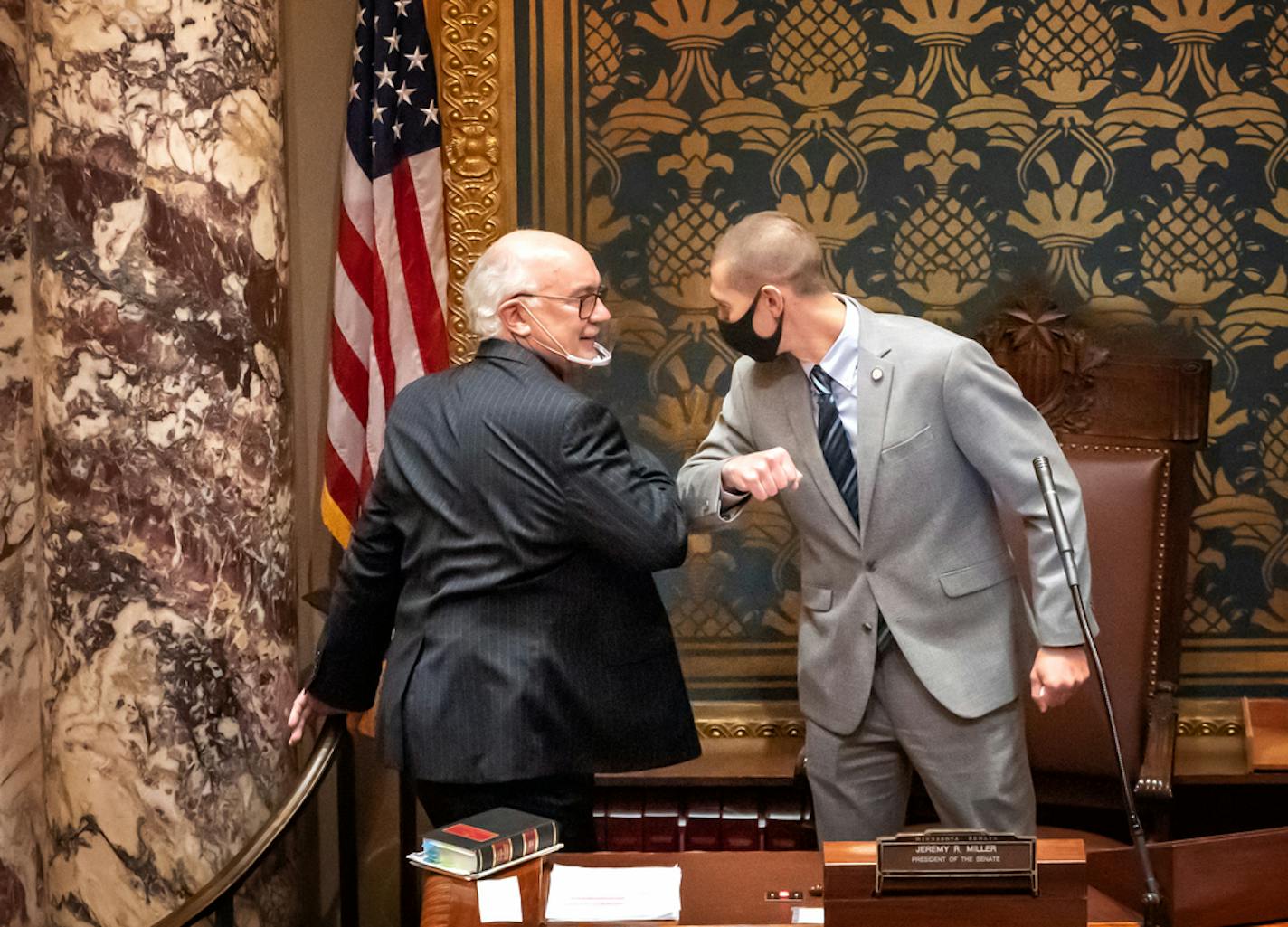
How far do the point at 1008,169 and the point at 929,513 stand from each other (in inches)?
58.2

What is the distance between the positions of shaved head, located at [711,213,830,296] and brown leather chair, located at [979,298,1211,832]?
1140 mm

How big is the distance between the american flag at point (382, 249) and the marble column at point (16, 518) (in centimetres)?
83

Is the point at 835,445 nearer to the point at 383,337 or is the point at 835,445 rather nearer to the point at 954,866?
the point at 954,866

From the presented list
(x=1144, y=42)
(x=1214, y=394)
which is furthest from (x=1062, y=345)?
(x=1144, y=42)

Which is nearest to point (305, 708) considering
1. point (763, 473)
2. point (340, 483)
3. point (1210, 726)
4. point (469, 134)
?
point (340, 483)

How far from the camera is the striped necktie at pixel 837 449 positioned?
298 cm

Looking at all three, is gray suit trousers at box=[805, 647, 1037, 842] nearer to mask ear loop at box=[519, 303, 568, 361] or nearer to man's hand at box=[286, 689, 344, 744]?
mask ear loop at box=[519, 303, 568, 361]

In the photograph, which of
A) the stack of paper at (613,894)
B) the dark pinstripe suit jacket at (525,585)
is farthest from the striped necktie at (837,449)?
the stack of paper at (613,894)

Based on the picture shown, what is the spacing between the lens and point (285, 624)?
3.67 metres

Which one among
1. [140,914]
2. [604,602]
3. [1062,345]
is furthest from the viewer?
[1062,345]

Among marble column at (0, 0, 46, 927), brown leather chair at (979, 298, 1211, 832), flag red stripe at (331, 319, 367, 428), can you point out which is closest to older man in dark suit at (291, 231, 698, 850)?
marble column at (0, 0, 46, 927)

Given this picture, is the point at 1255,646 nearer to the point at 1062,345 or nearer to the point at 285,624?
the point at 1062,345

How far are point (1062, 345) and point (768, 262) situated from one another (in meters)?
1.31

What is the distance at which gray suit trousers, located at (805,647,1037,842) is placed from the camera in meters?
2.93
